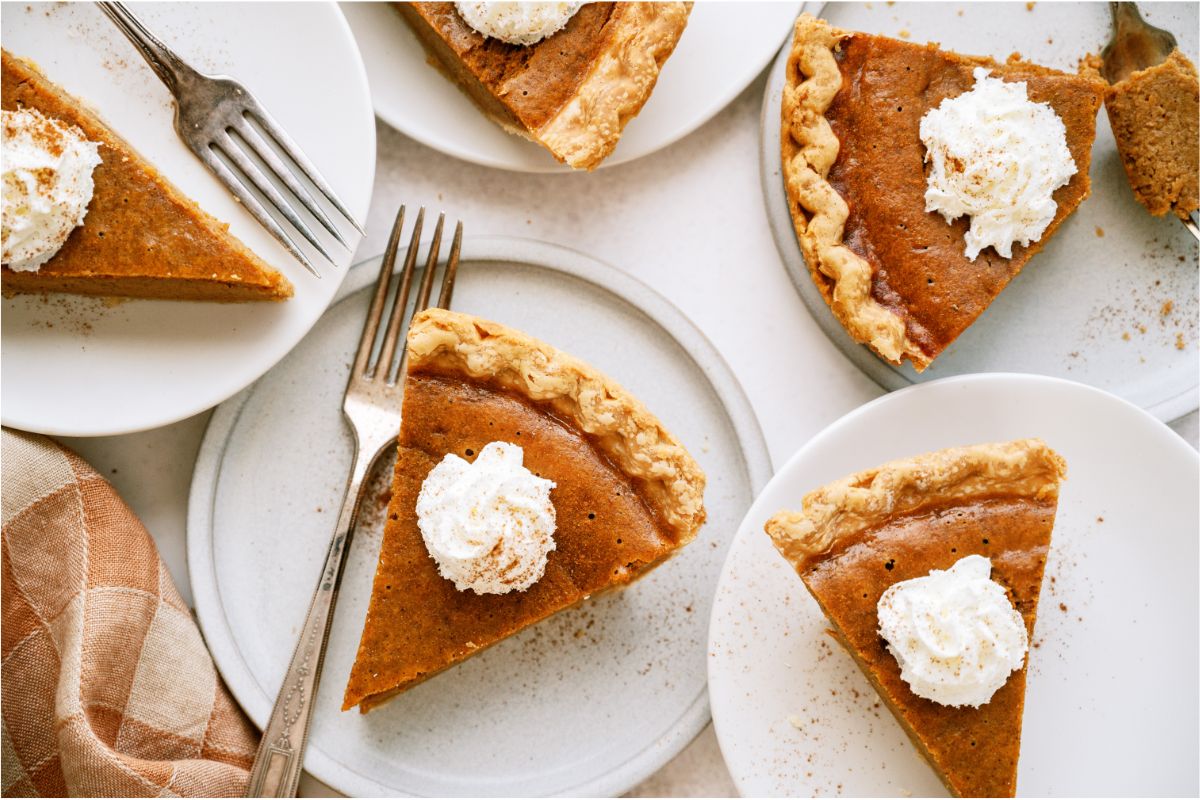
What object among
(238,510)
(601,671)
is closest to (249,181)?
(238,510)

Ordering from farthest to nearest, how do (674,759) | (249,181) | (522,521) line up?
(674,759)
(249,181)
(522,521)

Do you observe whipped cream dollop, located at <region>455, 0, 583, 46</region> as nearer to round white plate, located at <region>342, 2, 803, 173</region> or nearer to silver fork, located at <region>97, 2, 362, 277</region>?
round white plate, located at <region>342, 2, 803, 173</region>

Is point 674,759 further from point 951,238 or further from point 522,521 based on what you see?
point 951,238

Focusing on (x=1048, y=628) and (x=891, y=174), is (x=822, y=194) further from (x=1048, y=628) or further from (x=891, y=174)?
(x=1048, y=628)

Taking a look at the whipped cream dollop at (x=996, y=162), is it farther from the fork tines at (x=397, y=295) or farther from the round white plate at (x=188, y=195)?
the round white plate at (x=188, y=195)

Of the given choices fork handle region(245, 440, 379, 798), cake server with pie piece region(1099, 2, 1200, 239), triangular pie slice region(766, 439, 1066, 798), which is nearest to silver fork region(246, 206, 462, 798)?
fork handle region(245, 440, 379, 798)

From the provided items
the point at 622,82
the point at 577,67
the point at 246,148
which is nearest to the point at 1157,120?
the point at 622,82
